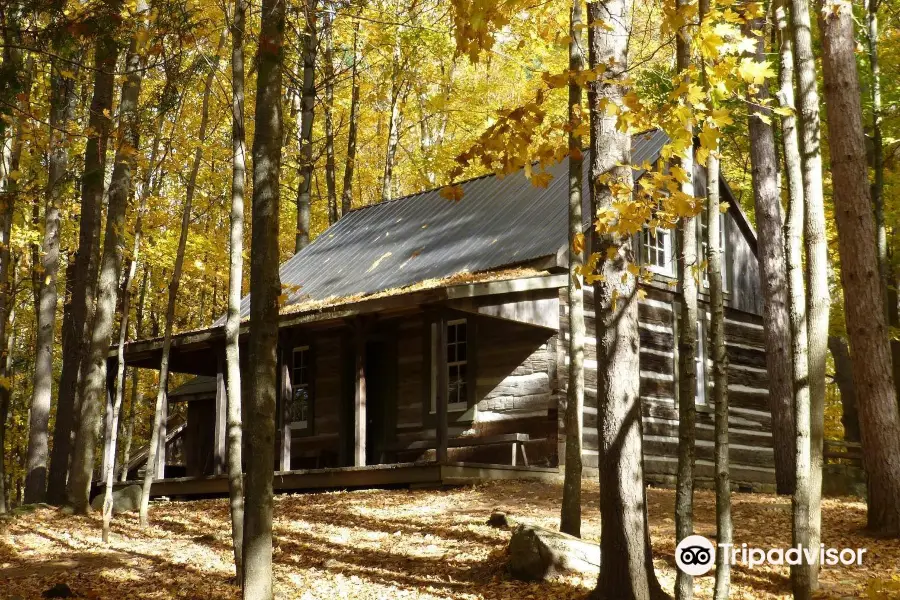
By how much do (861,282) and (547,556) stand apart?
5.13m

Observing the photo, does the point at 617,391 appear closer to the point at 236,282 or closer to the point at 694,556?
the point at 694,556

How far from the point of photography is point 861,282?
11.5 meters

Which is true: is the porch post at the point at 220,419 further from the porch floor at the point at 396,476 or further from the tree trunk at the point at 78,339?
the tree trunk at the point at 78,339

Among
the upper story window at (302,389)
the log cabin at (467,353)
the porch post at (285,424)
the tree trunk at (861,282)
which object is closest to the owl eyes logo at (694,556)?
the tree trunk at (861,282)

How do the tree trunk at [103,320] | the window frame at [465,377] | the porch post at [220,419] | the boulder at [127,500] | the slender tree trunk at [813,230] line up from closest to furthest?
the slender tree trunk at [813,230] → the tree trunk at [103,320] → the boulder at [127,500] → the window frame at [465,377] → the porch post at [220,419]

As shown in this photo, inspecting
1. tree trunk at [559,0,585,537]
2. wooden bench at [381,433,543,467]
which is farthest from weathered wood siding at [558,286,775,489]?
tree trunk at [559,0,585,537]

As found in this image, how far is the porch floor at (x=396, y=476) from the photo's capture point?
15.6m

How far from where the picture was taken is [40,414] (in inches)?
775

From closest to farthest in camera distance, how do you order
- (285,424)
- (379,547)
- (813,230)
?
1. (813,230)
2. (379,547)
3. (285,424)

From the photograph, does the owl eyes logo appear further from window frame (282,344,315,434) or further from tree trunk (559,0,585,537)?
window frame (282,344,315,434)

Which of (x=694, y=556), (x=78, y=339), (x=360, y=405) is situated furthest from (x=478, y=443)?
(x=694, y=556)

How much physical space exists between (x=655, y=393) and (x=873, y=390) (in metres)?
7.06

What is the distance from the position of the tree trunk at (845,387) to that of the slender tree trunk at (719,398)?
56.6 ft

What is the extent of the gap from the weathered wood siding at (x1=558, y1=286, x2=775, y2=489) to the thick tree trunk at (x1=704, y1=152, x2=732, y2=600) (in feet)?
25.8
